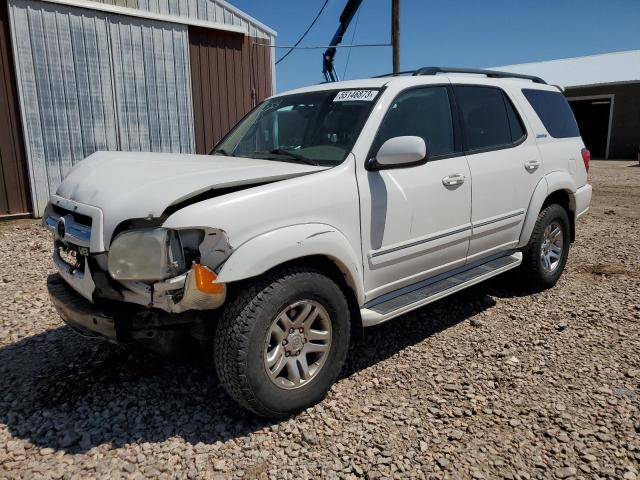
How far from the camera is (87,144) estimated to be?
861 centimetres

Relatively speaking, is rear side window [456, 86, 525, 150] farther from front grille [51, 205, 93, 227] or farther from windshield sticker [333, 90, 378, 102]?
front grille [51, 205, 93, 227]

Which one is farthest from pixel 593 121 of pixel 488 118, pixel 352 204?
pixel 352 204

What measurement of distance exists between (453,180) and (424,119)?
48 centimetres

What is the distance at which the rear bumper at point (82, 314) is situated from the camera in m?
2.59

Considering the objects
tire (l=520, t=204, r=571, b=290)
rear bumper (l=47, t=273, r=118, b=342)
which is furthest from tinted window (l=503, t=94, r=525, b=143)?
rear bumper (l=47, t=273, r=118, b=342)

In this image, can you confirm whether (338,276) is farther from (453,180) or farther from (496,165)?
(496,165)

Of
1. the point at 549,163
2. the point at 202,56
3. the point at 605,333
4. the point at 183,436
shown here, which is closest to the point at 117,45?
the point at 202,56

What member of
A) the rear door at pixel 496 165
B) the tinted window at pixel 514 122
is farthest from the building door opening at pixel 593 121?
the rear door at pixel 496 165

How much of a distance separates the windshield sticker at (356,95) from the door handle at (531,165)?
1.70m

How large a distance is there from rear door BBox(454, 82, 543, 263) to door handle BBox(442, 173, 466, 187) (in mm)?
172

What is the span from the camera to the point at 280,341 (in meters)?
2.76

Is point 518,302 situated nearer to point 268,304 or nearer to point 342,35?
point 268,304

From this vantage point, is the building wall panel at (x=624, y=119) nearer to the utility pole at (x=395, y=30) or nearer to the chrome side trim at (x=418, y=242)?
the utility pole at (x=395, y=30)

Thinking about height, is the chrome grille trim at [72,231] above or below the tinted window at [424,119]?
below
